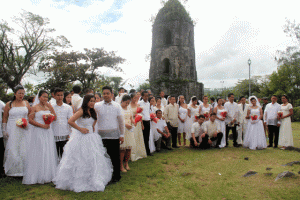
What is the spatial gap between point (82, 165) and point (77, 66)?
2626cm

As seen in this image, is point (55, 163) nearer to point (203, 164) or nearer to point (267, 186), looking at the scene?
point (203, 164)

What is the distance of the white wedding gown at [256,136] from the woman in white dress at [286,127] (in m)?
0.83

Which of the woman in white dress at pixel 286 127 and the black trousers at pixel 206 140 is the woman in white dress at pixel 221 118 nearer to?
the black trousers at pixel 206 140

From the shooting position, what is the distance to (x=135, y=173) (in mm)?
6164

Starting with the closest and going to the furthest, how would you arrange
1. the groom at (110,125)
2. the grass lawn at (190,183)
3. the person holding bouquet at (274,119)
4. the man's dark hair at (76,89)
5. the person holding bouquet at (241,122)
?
the grass lawn at (190,183) < the groom at (110,125) < the man's dark hair at (76,89) < the person holding bouquet at (274,119) < the person holding bouquet at (241,122)

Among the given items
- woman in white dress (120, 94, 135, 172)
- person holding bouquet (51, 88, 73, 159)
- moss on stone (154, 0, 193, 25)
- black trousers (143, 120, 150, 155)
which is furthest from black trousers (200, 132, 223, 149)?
moss on stone (154, 0, 193, 25)

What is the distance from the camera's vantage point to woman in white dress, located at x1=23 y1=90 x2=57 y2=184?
5344 millimetres

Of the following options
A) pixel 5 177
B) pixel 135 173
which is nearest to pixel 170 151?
pixel 135 173

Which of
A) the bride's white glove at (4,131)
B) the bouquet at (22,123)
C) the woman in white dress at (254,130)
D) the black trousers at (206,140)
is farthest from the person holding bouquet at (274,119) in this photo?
the bride's white glove at (4,131)

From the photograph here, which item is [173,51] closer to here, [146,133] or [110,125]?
[146,133]

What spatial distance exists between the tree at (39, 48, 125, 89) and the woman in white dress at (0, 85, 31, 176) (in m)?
19.9

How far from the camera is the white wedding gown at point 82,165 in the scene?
4.80 metres

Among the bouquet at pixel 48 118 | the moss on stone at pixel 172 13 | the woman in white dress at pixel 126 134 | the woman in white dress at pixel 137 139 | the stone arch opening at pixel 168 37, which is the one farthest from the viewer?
the stone arch opening at pixel 168 37

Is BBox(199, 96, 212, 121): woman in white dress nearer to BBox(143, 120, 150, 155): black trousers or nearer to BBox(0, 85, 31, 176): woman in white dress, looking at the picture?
BBox(143, 120, 150, 155): black trousers
